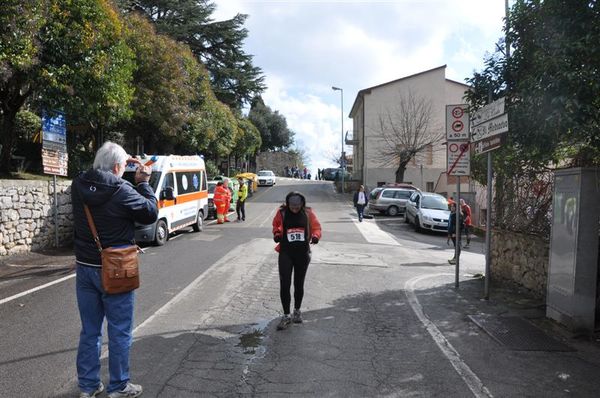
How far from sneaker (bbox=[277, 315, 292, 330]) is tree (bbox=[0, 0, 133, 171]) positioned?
784 cm

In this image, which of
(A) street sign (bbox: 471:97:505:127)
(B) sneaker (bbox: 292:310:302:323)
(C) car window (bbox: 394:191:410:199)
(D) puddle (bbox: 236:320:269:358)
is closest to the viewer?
(D) puddle (bbox: 236:320:269:358)

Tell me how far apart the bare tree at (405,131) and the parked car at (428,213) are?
18079 mm

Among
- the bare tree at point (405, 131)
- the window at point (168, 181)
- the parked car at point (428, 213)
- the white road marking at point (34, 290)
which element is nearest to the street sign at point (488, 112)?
the white road marking at point (34, 290)

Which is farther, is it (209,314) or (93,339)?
(209,314)

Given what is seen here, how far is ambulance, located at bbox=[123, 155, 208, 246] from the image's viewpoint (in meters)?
13.5

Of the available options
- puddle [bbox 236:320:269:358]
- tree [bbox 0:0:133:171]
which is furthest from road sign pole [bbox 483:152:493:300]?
tree [bbox 0:0:133:171]

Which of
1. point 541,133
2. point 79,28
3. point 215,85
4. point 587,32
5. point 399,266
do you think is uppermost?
point 215,85

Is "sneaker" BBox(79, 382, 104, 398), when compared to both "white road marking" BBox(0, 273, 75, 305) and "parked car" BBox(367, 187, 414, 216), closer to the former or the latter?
"white road marking" BBox(0, 273, 75, 305)

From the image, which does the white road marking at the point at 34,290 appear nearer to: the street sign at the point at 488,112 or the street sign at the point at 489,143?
the street sign at the point at 489,143

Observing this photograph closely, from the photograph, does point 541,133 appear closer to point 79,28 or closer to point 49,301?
point 49,301

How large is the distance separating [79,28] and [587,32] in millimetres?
10607

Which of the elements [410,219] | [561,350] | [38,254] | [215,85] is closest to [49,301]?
[38,254]

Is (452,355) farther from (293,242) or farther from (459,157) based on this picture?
(459,157)

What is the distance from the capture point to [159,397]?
4062mm
